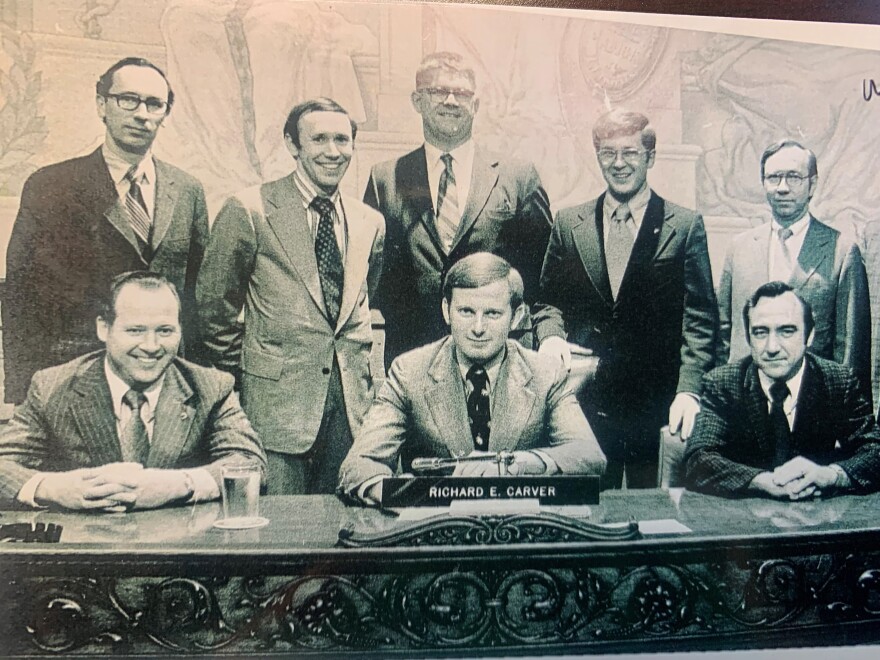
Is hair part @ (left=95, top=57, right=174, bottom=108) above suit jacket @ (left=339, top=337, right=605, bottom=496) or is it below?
above

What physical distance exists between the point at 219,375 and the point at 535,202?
646 mm

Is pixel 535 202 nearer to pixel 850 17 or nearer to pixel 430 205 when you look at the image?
pixel 430 205

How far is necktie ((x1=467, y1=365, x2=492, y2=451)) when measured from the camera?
1192 millimetres

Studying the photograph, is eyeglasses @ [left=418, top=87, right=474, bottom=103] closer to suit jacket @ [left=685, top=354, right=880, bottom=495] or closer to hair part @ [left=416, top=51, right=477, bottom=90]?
hair part @ [left=416, top=51, right=477, bottom=90]

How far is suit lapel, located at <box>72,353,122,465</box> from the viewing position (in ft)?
3.70

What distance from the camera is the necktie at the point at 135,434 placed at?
44.7 inches

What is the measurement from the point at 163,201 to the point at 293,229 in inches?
8.9

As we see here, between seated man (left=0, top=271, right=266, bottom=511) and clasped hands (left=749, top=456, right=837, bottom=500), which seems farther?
clasped hands (left=749, top=456, right=837, bottom=500)

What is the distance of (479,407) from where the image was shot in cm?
120

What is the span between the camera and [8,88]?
3.66 ft

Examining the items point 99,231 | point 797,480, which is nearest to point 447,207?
point 99,231

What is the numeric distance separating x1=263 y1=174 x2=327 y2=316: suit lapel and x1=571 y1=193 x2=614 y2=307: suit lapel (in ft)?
1.57

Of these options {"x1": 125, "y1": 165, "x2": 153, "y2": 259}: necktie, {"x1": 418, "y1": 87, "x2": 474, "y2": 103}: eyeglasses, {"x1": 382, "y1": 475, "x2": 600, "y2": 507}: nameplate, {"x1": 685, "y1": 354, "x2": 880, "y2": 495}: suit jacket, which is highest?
{"x1": 418, "y1": 87, "x2": 474, "y2": 103}: eyeglasses

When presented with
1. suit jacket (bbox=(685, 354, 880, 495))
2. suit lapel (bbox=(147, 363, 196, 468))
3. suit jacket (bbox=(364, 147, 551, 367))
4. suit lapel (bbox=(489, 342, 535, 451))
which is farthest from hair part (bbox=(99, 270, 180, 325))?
suit jacket (bbox=(685, 354, 880, 495))
